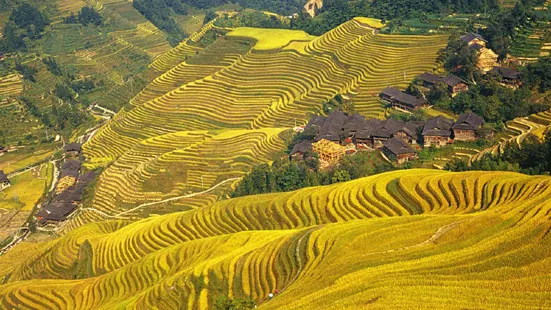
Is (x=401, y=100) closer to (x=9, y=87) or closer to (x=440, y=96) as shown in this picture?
(x=440, y=96)

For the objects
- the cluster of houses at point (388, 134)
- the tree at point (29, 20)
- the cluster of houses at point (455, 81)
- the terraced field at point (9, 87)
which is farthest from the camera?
the tree at point (29, 20)

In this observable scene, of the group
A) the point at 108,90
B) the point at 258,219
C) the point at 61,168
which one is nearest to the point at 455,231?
the point at 258,219

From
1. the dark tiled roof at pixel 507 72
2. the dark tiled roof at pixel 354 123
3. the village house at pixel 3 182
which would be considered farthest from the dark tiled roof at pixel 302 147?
the village house at pixel 3 182

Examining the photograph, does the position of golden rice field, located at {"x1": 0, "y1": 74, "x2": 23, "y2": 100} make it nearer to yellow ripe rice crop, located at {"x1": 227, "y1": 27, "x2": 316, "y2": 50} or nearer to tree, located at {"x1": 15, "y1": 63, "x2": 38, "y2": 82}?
tree, located at {"x1": 15, "y1": 63, "x2": 38, "y2": 82}

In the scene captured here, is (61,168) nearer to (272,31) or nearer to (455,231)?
(272,31)

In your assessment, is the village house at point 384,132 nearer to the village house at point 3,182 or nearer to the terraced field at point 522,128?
the terraced field at point 522,128

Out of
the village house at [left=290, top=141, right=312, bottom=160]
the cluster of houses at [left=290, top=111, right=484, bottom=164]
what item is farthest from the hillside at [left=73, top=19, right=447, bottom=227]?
the cluster of houses at [left=290, top=111, right=484, bottom=164]

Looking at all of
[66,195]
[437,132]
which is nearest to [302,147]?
[437,132]
